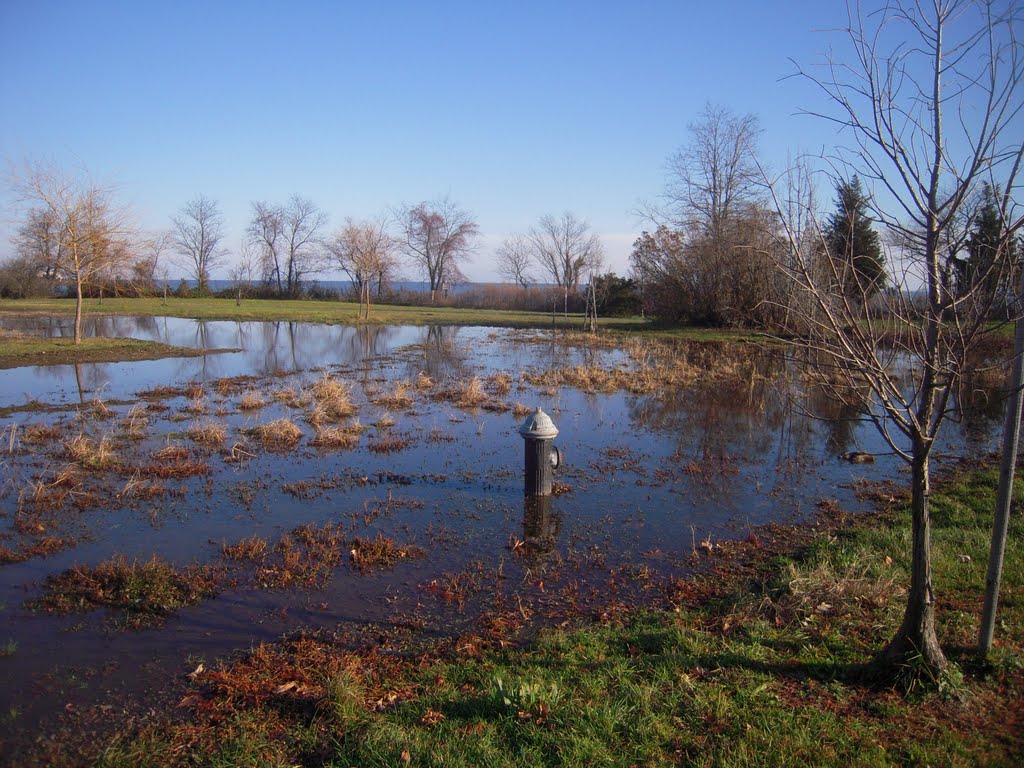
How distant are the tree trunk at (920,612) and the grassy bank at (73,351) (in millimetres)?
19772

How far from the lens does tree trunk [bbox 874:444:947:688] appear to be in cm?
367

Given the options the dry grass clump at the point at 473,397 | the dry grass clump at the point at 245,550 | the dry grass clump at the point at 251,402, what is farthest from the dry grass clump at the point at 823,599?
the dry grass clump at the point at 251,402

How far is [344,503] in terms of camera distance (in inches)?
298

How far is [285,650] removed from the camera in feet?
14.5

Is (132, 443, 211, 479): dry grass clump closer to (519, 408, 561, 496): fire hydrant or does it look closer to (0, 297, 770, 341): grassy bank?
(519, 408, 561, 496): fire hydrant

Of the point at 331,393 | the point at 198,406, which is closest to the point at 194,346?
the point at 198,406

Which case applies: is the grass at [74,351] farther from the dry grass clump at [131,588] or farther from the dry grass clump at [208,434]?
the dry grass clump at [131,588]

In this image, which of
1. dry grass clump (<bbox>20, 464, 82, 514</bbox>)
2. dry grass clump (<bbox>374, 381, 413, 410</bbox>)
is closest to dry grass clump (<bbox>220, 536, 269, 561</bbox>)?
dry grass clump (<bbox>20, 464, 82, 514</bbox>)

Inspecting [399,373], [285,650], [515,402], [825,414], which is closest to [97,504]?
[285,650]

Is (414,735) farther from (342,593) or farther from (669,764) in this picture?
(342,593)

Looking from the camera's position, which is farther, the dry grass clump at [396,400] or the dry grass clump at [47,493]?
the dry grass clump at [396,400]

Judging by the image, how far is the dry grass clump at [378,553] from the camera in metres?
5.91

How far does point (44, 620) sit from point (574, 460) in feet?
21.7

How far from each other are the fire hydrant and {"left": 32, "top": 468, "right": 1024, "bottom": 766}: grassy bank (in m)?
2.94
